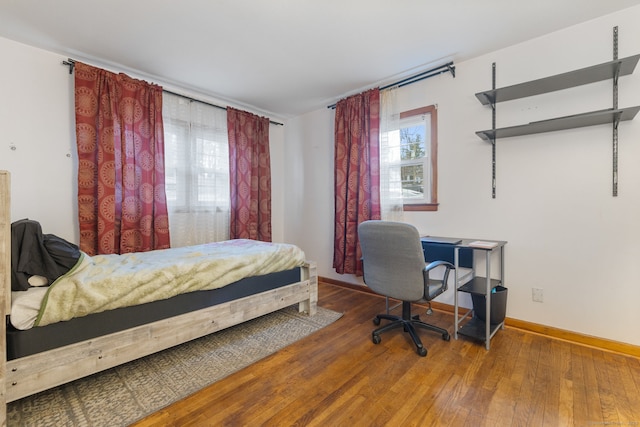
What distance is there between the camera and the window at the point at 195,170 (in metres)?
3.17

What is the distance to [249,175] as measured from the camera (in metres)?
3.77

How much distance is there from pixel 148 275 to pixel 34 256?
1.84 ft

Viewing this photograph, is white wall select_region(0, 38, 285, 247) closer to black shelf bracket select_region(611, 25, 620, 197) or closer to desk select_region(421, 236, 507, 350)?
desk select_region(421, 236, 507, 350)

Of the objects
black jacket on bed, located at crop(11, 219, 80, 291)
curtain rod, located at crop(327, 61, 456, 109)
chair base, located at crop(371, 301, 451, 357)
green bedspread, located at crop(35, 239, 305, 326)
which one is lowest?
chair base, located at crop(371, 301, 451, 357)

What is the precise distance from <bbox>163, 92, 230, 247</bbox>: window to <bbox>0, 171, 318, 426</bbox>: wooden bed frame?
4.82 feet

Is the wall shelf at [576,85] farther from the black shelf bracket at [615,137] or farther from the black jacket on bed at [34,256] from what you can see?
the black jacket on bed at [34,256]

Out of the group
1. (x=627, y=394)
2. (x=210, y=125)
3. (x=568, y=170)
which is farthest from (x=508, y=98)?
(x=210, y=125)

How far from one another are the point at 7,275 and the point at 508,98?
358cm

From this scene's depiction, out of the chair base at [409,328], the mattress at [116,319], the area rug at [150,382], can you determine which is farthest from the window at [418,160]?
the mattress at [116,319]

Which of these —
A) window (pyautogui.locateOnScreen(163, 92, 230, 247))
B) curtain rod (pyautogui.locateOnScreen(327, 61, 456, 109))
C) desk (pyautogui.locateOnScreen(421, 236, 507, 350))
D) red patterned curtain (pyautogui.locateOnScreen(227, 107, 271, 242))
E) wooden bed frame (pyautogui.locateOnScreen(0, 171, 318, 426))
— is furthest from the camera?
red patterned curtain (pyautogui.locateOnScreen(227, 107, 271, 242))

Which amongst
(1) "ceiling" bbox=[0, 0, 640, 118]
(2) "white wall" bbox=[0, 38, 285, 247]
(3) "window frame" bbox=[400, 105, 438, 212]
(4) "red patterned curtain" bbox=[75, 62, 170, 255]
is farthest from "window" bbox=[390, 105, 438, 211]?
(2) "white wall" bbox=[0, 38, 285, 247]

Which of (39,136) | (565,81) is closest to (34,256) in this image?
(39,136)

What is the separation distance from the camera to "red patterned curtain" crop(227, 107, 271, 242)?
3641mm

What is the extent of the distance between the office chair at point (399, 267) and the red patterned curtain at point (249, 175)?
197 cm
